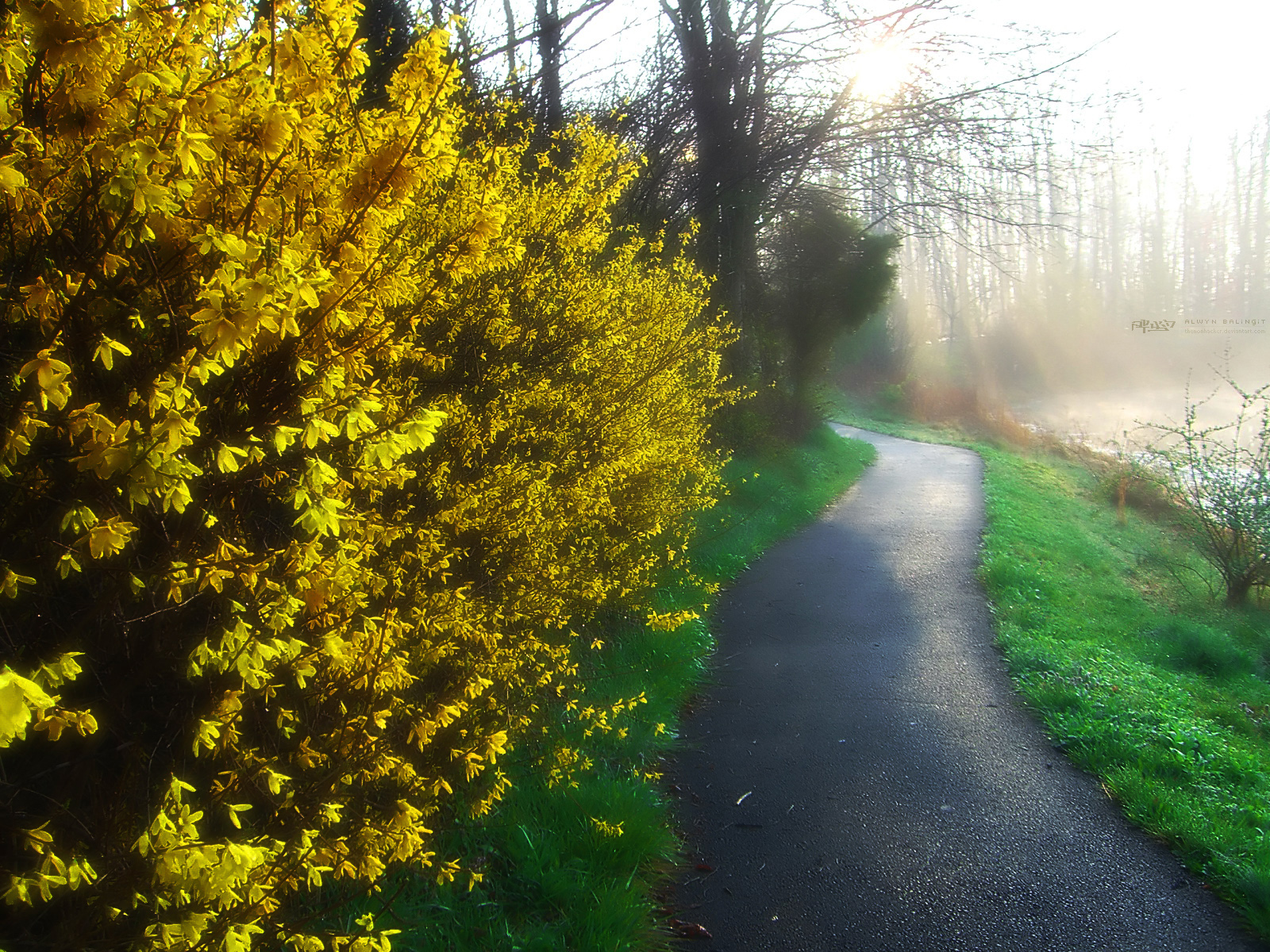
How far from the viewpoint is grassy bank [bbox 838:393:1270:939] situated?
3.98 meters

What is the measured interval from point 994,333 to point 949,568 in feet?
129

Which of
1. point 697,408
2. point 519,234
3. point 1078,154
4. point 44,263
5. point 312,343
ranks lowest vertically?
point 697,408

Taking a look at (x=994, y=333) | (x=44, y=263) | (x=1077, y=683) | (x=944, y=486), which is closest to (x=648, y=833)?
(x=44, y=263)

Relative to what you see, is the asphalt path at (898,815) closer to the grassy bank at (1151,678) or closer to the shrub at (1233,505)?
the grassy bank at (1151,678)

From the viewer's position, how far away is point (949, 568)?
923 centimetres

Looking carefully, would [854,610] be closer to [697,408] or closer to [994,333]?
[697,408]

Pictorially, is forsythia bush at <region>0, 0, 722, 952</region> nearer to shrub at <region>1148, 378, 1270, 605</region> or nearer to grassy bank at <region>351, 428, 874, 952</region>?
grassy bank at <region>351, 428, 874, 952</region>

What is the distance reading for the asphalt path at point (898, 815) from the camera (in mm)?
3305

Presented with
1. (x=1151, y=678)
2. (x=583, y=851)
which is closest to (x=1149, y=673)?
(x=1151, y=678)

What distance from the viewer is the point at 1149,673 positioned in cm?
645

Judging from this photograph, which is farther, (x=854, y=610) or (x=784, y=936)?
(x=854, y=610)

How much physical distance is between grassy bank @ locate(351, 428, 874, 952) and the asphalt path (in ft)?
0.83

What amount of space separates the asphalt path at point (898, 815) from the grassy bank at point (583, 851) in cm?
25

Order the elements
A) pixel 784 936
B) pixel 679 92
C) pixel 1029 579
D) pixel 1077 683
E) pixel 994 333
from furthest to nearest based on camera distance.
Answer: pixel 994 333 → pixel 679 92 → pixel 1029 579 → pixel 1077 683 → pixel 784 936
